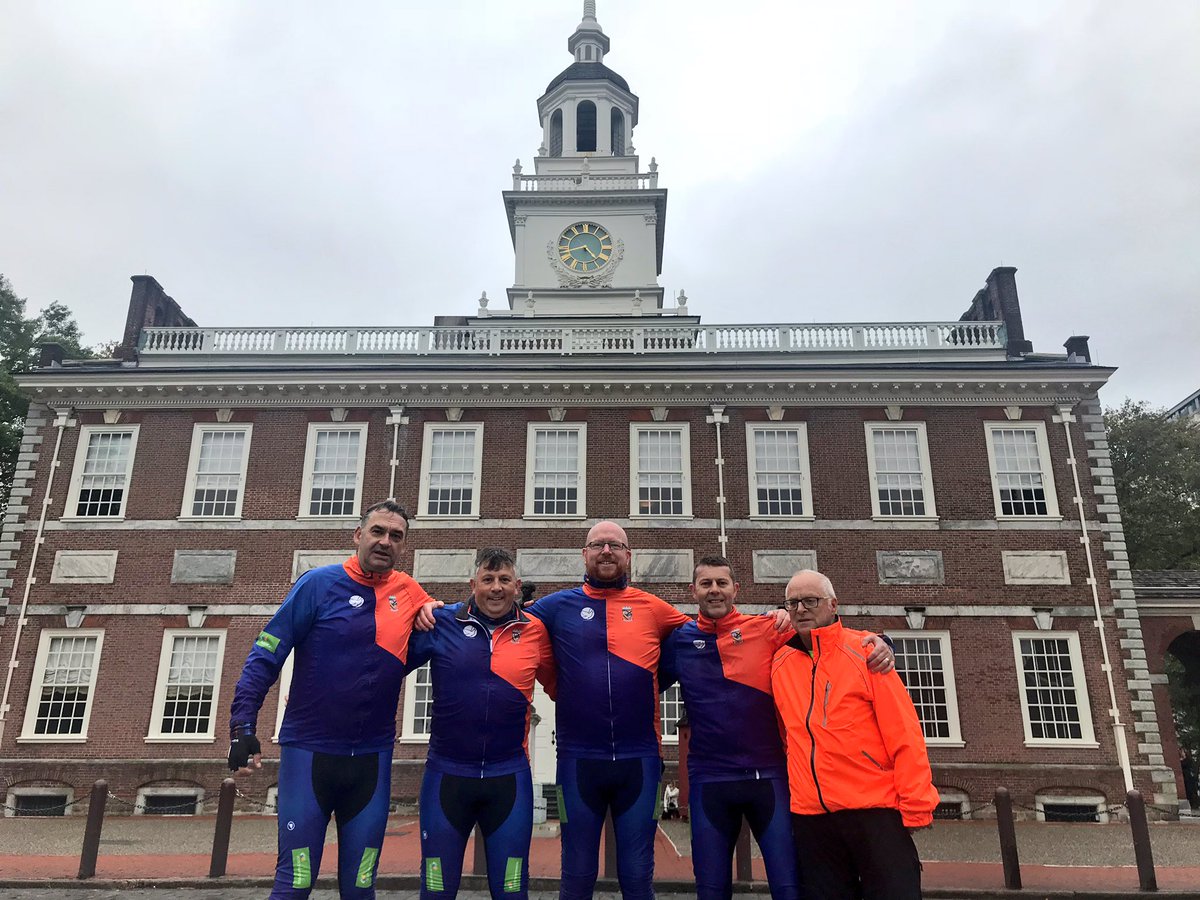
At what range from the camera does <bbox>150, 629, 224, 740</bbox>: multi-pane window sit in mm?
16594

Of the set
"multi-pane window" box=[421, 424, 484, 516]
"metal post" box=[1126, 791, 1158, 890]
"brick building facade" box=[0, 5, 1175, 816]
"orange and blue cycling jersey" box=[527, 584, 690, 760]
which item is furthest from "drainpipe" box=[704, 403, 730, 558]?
"orange and blue cycling jersey" box=[527, 584, 690, 760]

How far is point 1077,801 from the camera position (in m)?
15.6

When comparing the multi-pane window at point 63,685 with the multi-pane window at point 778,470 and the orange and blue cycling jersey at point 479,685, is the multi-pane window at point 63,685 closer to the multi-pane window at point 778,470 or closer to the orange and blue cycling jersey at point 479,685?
the multi-pane window at point 778,470

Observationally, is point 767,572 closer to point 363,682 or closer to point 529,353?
point 529,353

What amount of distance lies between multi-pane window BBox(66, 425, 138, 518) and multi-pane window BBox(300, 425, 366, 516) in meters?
4.10

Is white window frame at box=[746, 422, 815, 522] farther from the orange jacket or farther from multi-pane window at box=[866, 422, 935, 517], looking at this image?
the orange jacket

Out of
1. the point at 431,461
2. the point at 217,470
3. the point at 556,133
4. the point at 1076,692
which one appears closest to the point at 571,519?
the point at 431,461

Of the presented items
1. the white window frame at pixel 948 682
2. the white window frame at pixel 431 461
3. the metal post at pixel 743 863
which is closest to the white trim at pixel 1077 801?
the white window frame at pixel 948 682

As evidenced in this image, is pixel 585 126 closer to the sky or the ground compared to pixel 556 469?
closer to the sky

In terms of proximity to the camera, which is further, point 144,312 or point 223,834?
point 144,312

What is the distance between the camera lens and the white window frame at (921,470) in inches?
689

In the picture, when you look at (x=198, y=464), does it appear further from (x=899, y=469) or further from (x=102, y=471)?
(x=899, y=469)

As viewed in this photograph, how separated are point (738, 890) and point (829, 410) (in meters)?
11.5

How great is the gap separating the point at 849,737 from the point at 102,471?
18.7m
